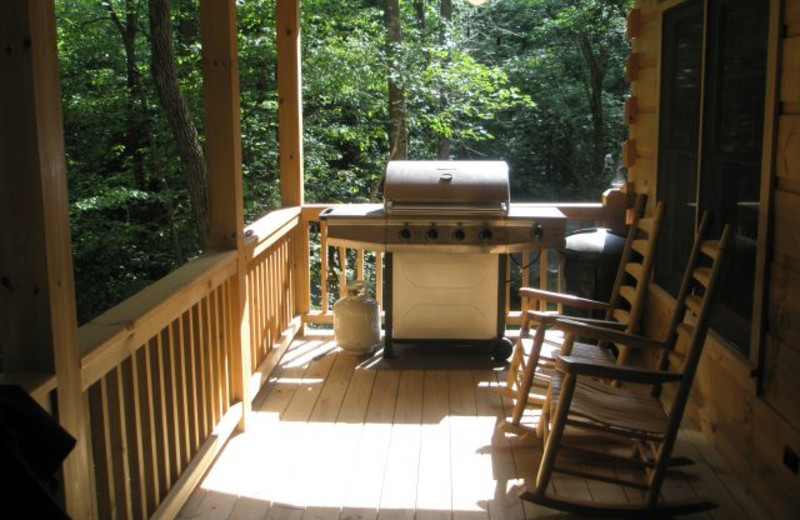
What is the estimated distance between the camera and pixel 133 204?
9.30m

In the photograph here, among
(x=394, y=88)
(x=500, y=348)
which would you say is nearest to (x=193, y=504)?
(x=500, y=348)

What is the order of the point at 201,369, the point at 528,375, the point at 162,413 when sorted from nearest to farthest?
the point at 162,413, the point at 201,369, the point at 528,375

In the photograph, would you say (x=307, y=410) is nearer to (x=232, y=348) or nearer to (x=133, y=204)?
(x=232, y=348)

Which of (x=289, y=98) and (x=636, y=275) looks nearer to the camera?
(x=636, y=275)

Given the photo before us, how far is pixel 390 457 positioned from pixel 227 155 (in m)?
1.46

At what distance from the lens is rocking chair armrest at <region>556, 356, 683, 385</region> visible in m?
2.97

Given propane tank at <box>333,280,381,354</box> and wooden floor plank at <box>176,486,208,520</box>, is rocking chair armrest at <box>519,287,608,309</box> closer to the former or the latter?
propane tank at <box>333,280,381,354</box>

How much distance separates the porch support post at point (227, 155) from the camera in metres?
3.59

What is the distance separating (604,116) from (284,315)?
8468mm

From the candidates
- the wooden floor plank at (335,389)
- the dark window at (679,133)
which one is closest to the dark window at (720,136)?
the dark window at (679,133)

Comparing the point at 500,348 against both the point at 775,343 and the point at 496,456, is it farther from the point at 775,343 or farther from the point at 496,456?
the point at 775,343

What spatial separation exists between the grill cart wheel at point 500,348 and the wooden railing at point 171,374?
1.21 m

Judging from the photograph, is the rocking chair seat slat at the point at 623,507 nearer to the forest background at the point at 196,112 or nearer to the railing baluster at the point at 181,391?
the railing baluster at the point at 181,391

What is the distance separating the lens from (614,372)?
9.77ft
